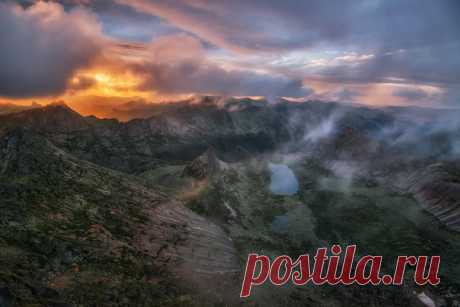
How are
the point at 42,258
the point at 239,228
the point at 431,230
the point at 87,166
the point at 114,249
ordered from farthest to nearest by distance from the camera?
the point at 431,230 < the point at 239,228 < the point at 87,166 < the point at 114,249 < the point at 42,258

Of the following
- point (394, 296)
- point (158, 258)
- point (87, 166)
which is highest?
point (87, 166)

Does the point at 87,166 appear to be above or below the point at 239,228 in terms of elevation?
above

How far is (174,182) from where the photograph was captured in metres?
184

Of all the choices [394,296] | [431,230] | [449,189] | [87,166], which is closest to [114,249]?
[87,166]

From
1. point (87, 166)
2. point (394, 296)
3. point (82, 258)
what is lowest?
point (394, 296)

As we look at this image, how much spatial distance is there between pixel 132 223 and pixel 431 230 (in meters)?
152

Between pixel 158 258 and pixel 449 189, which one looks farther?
pixel 449 189

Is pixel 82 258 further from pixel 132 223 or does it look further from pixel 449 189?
pixel 449 189

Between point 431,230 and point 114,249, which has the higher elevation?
point 114,249

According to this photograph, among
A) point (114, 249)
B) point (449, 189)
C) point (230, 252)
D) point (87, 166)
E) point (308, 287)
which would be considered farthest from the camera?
point (449, 189)

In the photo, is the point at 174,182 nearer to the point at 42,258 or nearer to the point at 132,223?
the point at 132,223

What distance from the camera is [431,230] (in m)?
160

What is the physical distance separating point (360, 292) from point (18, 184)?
114m

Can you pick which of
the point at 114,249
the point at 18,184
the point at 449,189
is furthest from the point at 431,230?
the point at 18,184
